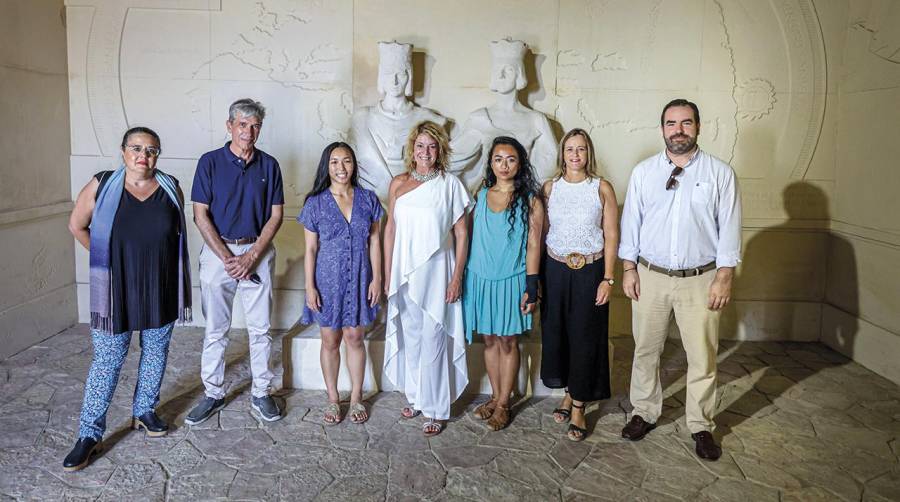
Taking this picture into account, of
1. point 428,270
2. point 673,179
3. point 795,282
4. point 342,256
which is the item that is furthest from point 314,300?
point 795,282

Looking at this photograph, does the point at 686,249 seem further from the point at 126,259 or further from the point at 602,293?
the point at 126,259

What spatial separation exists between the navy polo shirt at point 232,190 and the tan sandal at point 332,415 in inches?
42.5

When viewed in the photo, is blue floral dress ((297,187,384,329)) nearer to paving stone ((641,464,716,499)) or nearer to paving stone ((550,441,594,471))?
paving stone ((550,441,594,471))

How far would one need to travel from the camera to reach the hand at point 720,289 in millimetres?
3414

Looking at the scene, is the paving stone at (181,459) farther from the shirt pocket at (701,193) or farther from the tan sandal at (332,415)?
the shirt pocket at (701,193)

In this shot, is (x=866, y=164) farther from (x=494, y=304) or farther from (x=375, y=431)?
(x=375, y=431)

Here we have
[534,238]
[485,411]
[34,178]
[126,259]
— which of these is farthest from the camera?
[34,178]

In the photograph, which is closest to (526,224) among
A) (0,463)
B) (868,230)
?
(0,463)

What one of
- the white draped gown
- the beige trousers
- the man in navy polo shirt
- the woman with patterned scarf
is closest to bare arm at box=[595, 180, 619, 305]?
the beige trousers

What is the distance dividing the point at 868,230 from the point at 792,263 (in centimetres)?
70

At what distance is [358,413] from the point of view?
3.96 m

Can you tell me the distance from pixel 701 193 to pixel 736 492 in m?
1.45

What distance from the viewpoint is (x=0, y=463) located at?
3365 mm

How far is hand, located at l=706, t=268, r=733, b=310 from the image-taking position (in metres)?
3.41
